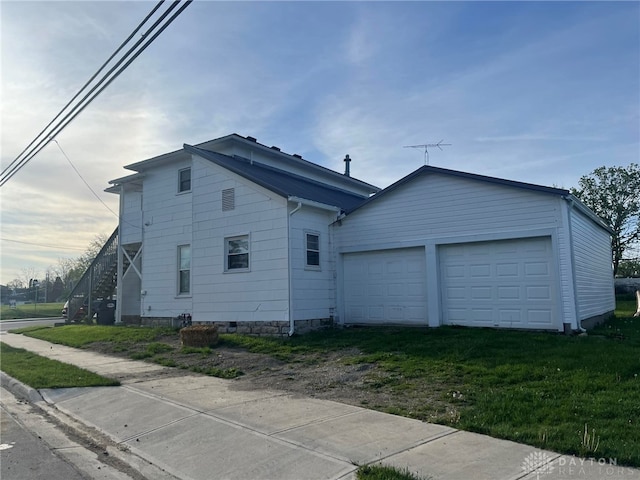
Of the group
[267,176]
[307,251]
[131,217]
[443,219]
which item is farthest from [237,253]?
[131,217]

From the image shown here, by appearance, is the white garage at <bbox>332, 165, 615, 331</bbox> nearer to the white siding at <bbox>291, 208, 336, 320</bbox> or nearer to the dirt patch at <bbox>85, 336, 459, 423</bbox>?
the white siding at <bbox>291, 208, 336, 320</bbox>

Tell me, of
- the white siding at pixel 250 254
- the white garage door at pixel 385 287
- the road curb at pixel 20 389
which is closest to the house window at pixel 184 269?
the white siding at pixel 250 254

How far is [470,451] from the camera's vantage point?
16.2 feet

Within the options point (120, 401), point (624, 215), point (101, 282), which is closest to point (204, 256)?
point (120, 401)

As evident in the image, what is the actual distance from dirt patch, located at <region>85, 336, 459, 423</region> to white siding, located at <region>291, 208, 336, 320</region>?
2429mm

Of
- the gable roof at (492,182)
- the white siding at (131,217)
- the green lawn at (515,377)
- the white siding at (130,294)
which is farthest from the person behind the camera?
the white siding at (130,294)

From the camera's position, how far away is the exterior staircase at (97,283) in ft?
72.3

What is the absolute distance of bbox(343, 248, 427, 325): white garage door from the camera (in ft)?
44.2

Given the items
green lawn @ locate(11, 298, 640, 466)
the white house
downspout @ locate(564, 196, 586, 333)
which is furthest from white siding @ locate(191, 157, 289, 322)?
downspout @ locate(564, 196, 586, 333)

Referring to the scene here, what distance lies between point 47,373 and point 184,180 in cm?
888

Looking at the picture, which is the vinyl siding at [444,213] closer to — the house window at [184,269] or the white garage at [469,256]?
the white garage at [469,256]

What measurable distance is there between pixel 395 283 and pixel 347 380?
19.3ft

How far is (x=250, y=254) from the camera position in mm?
14188

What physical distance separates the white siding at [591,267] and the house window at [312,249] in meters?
6.78
